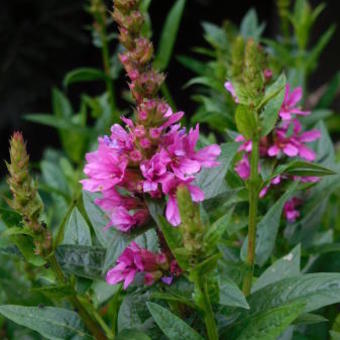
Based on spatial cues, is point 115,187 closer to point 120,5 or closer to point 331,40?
point 120,5

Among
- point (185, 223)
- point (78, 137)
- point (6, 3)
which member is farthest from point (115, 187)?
point (6, 3)

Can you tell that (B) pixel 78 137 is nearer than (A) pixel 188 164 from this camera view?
No

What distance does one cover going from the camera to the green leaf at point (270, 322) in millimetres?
1019

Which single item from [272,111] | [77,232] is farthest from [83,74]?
[272,111]

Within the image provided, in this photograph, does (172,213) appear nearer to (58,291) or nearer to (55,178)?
(58,291)

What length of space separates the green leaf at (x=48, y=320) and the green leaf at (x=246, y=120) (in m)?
0.46

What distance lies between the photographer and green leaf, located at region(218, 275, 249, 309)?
1.06 meters

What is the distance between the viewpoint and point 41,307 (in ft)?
3.93

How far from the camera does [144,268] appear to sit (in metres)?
1.14

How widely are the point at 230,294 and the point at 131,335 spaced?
7.2 inches

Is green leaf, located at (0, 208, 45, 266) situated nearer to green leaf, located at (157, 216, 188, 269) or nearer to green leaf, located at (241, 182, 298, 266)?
green leaf, located at (157, 216, 188, 269)

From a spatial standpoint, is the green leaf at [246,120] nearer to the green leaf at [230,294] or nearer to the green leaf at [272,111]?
the green leaf at [272,111]

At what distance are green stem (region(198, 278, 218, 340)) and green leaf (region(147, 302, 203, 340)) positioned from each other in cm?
3

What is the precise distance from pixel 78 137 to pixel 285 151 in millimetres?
1189
